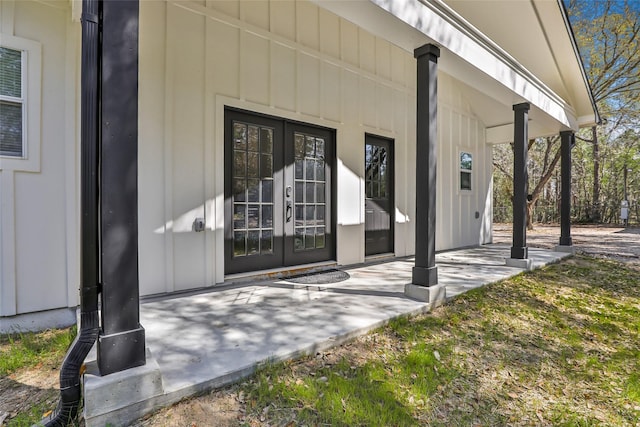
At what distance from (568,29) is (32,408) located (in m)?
7.51

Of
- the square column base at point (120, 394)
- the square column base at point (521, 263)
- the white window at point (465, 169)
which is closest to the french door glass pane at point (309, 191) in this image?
the square column base at point (120, 394)

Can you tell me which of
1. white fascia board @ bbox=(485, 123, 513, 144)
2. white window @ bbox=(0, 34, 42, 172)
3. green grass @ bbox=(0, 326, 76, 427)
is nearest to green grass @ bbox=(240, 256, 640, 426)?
green grass @ bbox=(0, 326, 76, 427)

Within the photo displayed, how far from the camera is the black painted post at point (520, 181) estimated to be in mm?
4898

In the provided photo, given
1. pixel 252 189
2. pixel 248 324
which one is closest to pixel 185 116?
pixel 252 189

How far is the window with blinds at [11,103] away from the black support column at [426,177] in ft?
11.3

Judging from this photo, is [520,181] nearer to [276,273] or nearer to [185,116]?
[276,273]

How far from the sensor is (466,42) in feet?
11.2

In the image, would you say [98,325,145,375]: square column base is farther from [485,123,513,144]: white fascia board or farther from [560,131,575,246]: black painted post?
[485,123,513,144]: white fascia board

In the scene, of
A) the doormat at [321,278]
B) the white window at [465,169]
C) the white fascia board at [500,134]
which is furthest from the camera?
the white fascia board at [500,134]

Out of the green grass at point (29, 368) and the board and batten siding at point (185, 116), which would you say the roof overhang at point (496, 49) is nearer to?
the board and batten siding at point (185, 116)

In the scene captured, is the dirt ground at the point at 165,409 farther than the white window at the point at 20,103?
No

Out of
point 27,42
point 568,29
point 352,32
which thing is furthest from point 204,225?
point 568,29

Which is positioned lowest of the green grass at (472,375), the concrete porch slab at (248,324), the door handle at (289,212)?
the green grass at (472,375)

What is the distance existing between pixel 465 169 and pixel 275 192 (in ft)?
16.2
